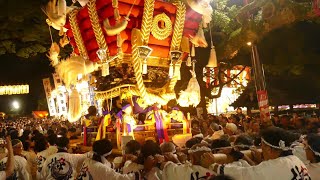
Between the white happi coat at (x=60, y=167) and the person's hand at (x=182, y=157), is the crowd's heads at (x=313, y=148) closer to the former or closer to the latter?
the person's hand at (x=182, y=157)

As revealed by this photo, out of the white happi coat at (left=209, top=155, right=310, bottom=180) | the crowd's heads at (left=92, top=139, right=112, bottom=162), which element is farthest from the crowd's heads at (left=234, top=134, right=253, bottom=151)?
the crowd's heads at (left=92, top=139, right=112, bottom=162)

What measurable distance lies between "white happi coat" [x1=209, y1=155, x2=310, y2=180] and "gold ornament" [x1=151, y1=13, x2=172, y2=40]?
15.5 feet

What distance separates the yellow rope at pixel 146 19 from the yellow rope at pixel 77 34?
163cm

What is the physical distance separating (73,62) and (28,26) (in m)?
6.86

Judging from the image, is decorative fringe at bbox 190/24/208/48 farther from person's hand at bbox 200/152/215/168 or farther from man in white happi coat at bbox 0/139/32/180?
person's hand at bbox 200/152/215/168

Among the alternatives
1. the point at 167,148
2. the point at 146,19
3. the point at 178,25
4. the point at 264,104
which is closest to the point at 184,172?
the point at 167,148

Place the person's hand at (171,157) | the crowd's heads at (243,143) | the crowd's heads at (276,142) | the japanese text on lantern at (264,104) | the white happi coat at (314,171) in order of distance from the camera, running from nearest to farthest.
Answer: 1. the crowd's heads at (276,142)
2. the white happi coat at (314,171)
3. the person's hand at (171,157)
4. the crowd's heads at (243,143)
5. the japanese text on lantern at (264,104)

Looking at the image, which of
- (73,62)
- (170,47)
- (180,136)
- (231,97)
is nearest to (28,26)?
(73,62)

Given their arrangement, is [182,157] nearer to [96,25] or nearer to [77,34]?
[96,25]

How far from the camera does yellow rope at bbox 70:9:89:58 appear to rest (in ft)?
24.8

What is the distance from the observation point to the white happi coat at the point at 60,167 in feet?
14.5

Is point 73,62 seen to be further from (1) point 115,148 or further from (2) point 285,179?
(2) point 285,179

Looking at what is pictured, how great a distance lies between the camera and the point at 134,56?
6.91 metres

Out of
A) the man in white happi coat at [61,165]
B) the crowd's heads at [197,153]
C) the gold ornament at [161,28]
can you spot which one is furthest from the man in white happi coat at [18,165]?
the gold ornament at [161,28]
